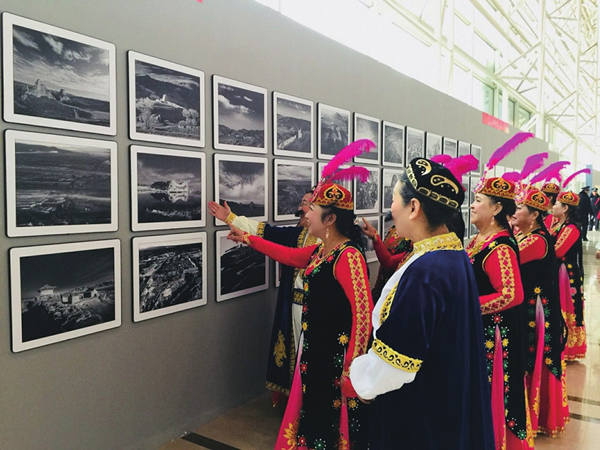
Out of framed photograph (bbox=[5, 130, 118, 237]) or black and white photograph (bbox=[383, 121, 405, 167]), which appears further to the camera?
black and white photograph (bbox=[383, 121, 405, 167])

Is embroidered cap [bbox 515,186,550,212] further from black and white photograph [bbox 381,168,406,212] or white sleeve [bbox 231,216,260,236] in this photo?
white sleeve [bbox 231,216,260,236]

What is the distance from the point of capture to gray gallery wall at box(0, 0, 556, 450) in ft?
7.53

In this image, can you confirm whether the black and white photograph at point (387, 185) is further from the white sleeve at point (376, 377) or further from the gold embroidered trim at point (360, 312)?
the white sleeve at point (376, 377)

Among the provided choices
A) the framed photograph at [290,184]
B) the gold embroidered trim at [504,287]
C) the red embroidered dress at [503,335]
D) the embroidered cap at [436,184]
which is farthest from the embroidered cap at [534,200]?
the embroidered cap at [436,184]

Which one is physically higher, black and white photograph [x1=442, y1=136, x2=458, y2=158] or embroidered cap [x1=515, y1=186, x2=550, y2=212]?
black and white photograph [x1=442, y1=136, x2=458, y2=158]

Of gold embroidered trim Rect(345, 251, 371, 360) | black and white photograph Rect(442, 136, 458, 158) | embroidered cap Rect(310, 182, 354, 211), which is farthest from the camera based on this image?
black and white photograph Rect(442, 136, 458, 158)

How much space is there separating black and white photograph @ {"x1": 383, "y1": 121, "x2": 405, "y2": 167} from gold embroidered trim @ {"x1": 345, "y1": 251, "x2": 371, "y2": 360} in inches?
119

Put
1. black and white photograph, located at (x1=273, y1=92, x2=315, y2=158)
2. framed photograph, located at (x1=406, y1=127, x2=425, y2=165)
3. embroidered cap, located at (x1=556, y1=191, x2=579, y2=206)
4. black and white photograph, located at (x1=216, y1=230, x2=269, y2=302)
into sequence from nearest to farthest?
black and white photograph, located at (x1=216, y1=230, x2=269, y2=302) < black and white photograph, located at (x1=273, y1=92, x2=315, y2=158) < embroidered cap, located at (x1=556, y1=191, x2=579, y2=206) < framed photograph, located at (x1=406, y1=127, x2=425, y2=165)

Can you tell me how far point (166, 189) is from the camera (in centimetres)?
289

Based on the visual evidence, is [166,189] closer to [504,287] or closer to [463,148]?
[504,287]

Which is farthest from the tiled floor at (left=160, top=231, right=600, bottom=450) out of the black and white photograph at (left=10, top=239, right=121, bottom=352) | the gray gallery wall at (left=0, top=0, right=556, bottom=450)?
the black and white photograph at (left=10, top=239, right=121, bottom=352)

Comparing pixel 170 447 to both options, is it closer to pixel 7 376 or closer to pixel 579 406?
pixel 7 376

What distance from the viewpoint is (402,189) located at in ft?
5.62

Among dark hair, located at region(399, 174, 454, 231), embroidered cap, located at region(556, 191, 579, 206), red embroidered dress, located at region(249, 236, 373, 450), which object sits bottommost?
red embroidered dress, located at region(249, 236, 373, 450)
